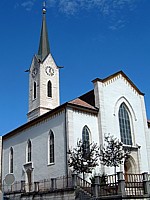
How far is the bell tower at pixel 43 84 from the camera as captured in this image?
43125mm

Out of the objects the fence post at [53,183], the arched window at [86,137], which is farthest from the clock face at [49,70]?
the fence post at [53,183]

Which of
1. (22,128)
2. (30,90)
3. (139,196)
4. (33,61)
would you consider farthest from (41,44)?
(139,196)

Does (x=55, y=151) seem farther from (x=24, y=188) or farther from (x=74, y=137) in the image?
(x=24, y=188)

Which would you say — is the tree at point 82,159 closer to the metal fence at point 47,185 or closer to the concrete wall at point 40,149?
the metal fence at point 47,185

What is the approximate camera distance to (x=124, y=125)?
29.2m

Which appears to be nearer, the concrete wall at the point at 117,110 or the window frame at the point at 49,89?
the concrete wall at the point at 117,110

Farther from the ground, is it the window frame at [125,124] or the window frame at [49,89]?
the window frame at [49,89]

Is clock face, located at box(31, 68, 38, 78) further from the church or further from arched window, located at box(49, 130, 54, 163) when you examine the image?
arched window, located at box(49, 130, 54, 163)

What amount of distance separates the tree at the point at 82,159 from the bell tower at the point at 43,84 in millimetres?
19072

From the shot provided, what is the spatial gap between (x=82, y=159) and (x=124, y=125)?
7877mm

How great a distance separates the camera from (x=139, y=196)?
1853 centimetres

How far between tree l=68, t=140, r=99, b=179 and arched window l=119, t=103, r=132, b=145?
5.24 metres

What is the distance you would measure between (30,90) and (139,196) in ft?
100

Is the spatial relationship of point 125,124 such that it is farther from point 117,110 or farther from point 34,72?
point 34,72
